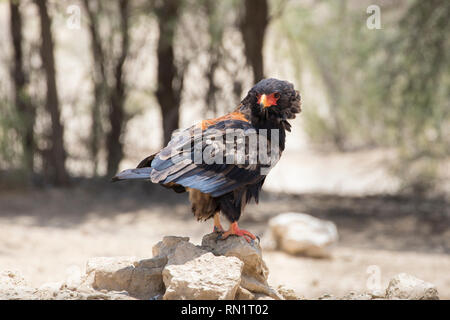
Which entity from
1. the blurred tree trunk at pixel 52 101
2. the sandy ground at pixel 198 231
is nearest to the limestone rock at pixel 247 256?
the sandy ground at pixel 198 231

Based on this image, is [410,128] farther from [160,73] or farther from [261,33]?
[160,73]

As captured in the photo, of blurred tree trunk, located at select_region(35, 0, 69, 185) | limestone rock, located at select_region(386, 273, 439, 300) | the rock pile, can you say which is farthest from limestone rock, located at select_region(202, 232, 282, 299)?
blurred tree trunk, located at select_region(35, 0, 69, 185)

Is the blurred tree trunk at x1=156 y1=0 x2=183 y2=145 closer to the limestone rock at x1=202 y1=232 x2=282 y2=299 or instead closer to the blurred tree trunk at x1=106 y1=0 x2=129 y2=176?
the blurred tree trunk at x1=106 y1=0 x2=129 y2=176

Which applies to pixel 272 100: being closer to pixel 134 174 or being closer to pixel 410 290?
pixel 134 174

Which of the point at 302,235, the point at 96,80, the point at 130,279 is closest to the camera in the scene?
the point at 130,279

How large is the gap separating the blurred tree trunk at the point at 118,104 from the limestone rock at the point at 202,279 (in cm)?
693

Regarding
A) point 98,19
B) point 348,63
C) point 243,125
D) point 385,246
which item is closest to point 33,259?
point 243,125

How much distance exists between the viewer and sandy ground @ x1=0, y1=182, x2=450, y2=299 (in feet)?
18.5

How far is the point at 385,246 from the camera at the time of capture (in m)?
7.06

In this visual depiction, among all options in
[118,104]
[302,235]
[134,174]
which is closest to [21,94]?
[118,104]

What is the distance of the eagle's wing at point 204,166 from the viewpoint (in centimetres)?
277

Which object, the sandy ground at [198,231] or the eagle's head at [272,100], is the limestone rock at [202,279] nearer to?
the eagle's head at [272,100]

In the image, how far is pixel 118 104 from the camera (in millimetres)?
9398

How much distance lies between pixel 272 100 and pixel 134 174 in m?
0.84
